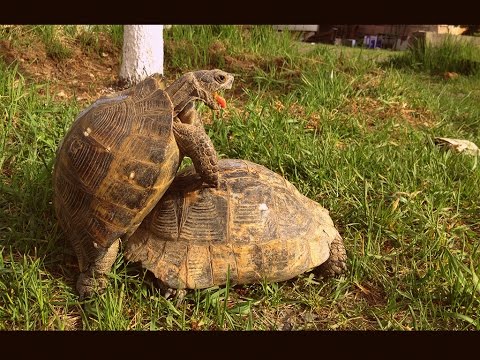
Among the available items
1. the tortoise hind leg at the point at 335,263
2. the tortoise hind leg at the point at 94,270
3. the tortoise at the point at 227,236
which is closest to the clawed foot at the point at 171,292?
the tortoise at the point at 227,236

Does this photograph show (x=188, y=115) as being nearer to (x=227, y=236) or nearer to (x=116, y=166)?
(x=116, y=166)

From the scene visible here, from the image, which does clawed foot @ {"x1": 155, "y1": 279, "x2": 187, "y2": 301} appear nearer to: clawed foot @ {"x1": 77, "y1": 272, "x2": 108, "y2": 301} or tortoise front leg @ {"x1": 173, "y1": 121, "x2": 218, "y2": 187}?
clawed foot @ {"x1": 77, "y1": 272, "x2": 108, "y2": 301}

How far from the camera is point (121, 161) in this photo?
2393 mm

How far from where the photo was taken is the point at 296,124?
455 cm

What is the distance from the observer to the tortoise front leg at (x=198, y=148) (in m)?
2.50

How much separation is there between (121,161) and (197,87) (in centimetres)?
60

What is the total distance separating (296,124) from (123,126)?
7.94ft

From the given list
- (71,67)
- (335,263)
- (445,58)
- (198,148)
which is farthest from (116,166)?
(445,58)

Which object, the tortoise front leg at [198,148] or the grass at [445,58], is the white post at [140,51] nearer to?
the tortoise front leg at [198,148]

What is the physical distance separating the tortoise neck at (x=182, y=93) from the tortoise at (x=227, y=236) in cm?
47

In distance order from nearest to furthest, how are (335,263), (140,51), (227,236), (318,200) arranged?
(227,236) → (335,263) → (318,200) → (140,51)

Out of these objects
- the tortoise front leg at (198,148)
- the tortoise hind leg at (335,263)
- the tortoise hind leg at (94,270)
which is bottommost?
the tortoise hind leg at (335,263)

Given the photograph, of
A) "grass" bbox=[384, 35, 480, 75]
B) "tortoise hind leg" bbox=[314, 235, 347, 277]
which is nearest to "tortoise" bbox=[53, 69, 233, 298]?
"tortoise hind leg" bbox=[314, 235, 347, 277]

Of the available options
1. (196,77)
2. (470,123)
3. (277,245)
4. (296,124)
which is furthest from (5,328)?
(470,123)
